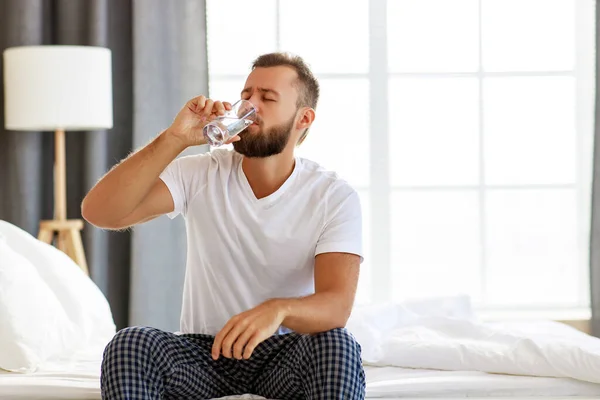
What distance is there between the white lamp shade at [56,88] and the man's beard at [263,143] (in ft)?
4.42

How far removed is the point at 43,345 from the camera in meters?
2.30

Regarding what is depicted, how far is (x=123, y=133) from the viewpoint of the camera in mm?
3832

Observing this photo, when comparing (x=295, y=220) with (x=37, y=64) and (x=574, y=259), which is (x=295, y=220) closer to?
(x=37, y=64)

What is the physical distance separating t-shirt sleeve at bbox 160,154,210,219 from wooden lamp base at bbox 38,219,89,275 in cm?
134

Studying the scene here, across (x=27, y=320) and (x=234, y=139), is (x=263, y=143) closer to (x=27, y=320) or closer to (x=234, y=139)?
(x=234, y=139)

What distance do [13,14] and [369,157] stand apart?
5.67ft

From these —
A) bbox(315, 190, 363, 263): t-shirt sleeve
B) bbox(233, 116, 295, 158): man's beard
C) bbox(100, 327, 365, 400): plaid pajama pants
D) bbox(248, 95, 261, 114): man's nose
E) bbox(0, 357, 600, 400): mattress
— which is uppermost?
bbox(248, 95, 261, 114): man's nose

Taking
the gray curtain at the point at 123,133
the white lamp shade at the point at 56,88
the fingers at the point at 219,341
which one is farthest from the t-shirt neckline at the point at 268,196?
the gray curtain at the point at 123,133

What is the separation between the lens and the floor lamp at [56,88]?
3285 millimetres

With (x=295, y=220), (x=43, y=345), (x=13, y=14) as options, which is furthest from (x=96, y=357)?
(x=13, y=14)

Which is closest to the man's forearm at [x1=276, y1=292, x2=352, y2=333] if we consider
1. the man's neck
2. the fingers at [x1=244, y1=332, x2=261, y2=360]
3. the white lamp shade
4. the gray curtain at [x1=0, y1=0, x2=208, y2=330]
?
the fingers at [x1=244, y1=332, x2=261, y2=360]

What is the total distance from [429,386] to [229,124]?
0.84 meters

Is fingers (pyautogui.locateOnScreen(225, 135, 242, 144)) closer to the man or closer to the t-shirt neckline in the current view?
the man

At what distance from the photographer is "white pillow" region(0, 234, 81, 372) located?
7.35 ft
